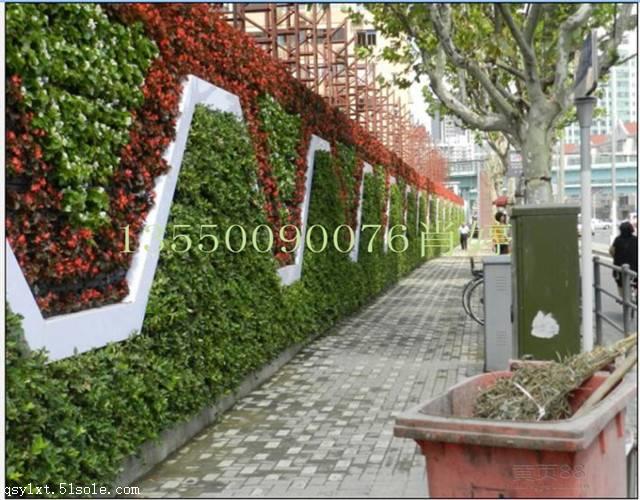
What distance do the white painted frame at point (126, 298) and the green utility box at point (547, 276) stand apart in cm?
297

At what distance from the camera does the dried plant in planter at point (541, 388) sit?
311cm

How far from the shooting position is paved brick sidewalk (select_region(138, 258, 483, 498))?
5.25m

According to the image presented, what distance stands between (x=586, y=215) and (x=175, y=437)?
11.9 feet

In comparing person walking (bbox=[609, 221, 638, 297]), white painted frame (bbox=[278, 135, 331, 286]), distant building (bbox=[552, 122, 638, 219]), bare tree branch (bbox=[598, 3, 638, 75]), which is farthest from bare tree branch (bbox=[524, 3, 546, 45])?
distant building (bbox=[552, 122, 638, 219])

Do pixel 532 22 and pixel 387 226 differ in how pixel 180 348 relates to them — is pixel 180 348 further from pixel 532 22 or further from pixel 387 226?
pixel 387 226

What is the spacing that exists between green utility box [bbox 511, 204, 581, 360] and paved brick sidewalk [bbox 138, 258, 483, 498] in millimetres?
1387

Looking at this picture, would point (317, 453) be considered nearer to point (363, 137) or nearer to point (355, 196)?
point (355, 196)

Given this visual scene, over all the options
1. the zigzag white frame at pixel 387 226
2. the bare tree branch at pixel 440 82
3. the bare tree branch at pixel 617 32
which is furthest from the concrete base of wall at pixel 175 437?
the zigzag white frame at pixel 387 226

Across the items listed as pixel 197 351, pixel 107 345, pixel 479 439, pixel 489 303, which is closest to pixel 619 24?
pixel 489 303

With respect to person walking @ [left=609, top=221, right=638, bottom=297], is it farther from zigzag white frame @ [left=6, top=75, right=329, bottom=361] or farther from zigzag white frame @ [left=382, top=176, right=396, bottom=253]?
zigzag white frame @ [left=6, top=75, right=329, bottom=361]

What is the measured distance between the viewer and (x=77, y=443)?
14.6 feet

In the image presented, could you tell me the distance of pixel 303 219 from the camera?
34.9 feet

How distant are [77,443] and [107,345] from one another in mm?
756

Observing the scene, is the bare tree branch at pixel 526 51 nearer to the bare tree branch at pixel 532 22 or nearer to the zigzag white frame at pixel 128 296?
the bare tree branch at pixel 532 22
